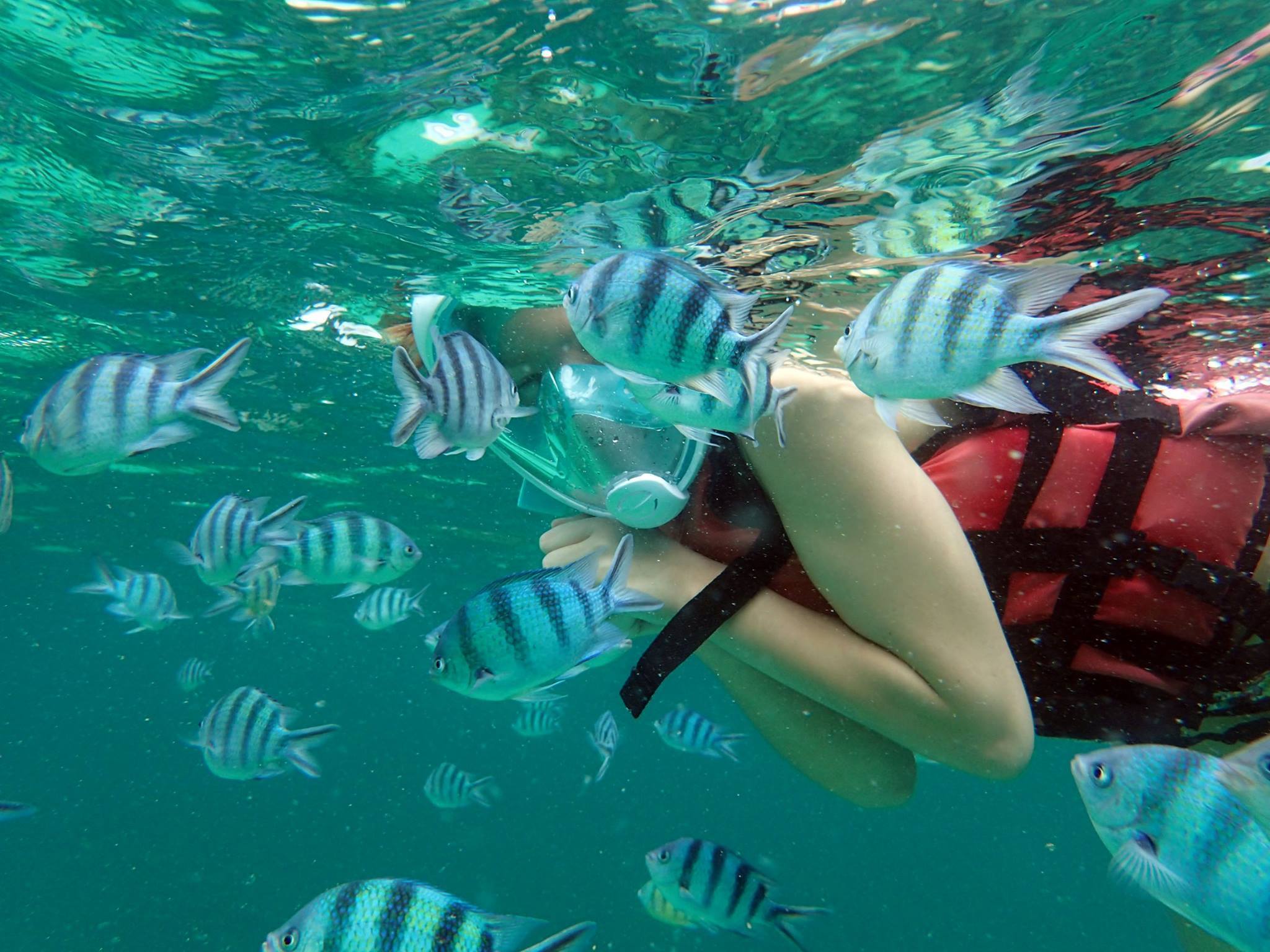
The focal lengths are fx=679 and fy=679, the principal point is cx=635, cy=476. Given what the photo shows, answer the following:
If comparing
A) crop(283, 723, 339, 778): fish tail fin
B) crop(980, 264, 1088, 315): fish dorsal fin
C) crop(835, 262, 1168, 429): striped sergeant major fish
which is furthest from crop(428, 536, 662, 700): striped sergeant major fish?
crop(283, 723, 339, 778): fish tail fin

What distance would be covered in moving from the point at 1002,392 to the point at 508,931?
2844mm

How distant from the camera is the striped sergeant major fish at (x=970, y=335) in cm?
211

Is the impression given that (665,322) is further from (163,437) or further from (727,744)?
(727,744)

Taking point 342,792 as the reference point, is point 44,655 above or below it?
above

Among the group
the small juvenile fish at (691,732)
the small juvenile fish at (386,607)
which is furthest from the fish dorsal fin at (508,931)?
the small juvenile fish at (691,732)

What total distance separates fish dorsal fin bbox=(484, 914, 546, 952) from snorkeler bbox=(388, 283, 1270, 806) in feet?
4.60

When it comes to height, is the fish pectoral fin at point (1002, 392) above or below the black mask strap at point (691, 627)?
above

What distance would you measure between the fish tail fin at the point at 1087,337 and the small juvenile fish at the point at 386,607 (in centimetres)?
845

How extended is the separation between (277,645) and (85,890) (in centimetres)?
1968

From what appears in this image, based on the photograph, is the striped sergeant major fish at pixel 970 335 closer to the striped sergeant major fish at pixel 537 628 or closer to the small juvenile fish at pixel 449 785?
the striped sergeant major fish at pixel 537 628

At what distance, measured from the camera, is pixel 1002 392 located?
2.32 metres

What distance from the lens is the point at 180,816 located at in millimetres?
60062

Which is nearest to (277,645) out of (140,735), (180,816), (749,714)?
(180,816)

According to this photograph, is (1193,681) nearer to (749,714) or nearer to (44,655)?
(749,714)
